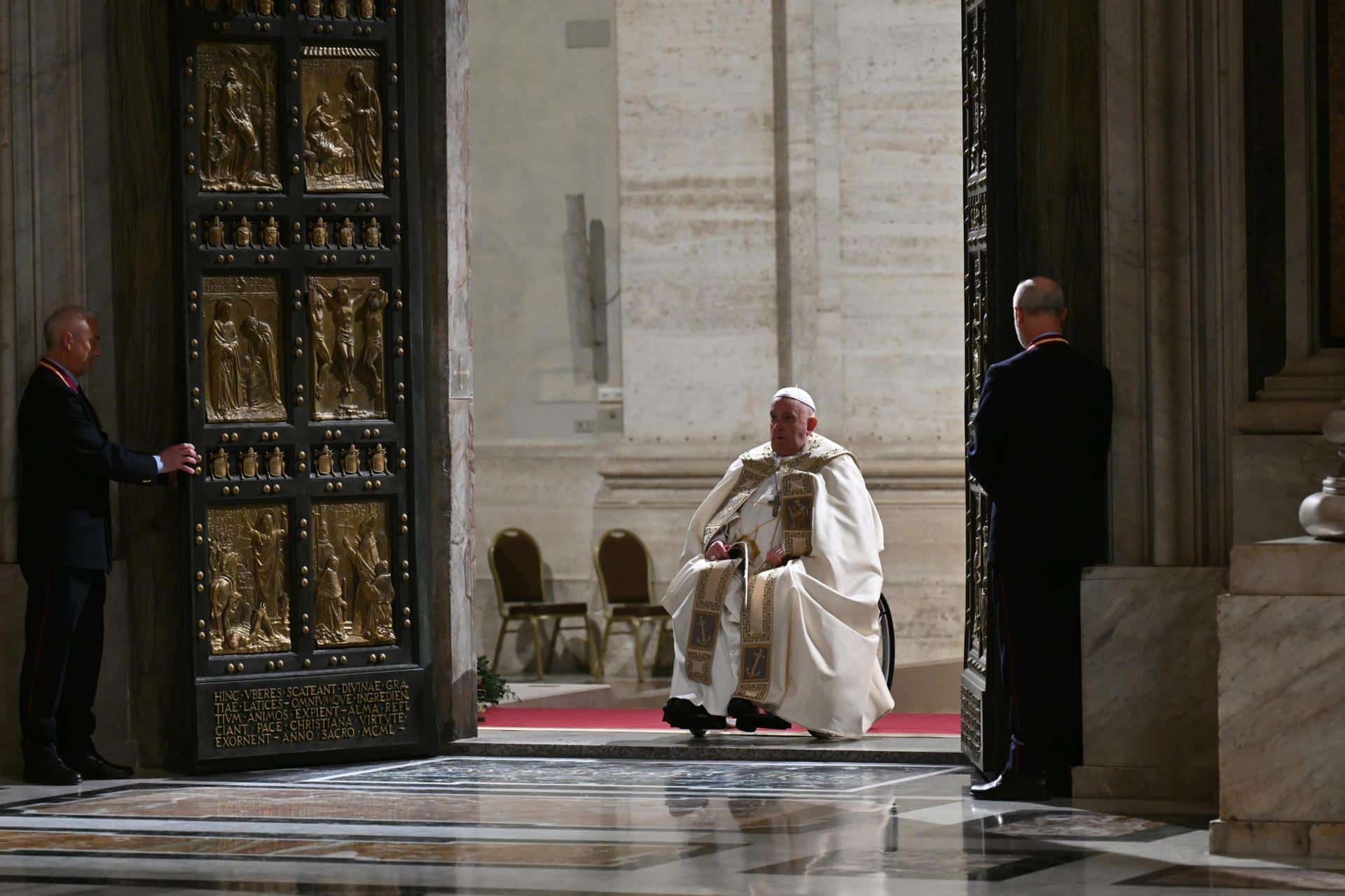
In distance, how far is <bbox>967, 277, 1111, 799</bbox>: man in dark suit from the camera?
718 cm

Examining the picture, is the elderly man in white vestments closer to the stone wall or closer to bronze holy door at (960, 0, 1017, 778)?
bronze holy door at (960, 0, 1017, 778)

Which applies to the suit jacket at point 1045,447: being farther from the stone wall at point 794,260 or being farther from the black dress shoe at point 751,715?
the stone wall at point 794,260

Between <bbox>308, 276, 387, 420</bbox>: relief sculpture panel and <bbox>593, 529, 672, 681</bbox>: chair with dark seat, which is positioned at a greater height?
<bbox>308, 276, 387, 420</bbox>: relief sculpture panel

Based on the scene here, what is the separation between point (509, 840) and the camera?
6457mm

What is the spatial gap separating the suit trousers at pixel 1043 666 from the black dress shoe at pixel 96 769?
11.1 ft

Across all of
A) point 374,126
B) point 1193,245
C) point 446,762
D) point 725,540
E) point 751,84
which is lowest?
point 446,762

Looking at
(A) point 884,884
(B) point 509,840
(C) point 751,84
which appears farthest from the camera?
(C) point 751,84

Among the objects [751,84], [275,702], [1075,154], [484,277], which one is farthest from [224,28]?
[484,277]

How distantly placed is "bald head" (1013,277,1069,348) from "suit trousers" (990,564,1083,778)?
2.70ft

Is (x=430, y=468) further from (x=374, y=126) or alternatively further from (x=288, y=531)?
(x=374, y=126)

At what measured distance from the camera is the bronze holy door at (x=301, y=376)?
8.06 meters

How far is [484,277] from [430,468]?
7.83 metres

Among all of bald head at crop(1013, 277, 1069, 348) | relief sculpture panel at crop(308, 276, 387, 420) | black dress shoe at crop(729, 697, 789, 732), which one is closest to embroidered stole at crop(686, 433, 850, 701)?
black dress shoe at crop(729, 697, 789, 732)

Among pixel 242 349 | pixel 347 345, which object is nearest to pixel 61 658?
pixel 242 349
